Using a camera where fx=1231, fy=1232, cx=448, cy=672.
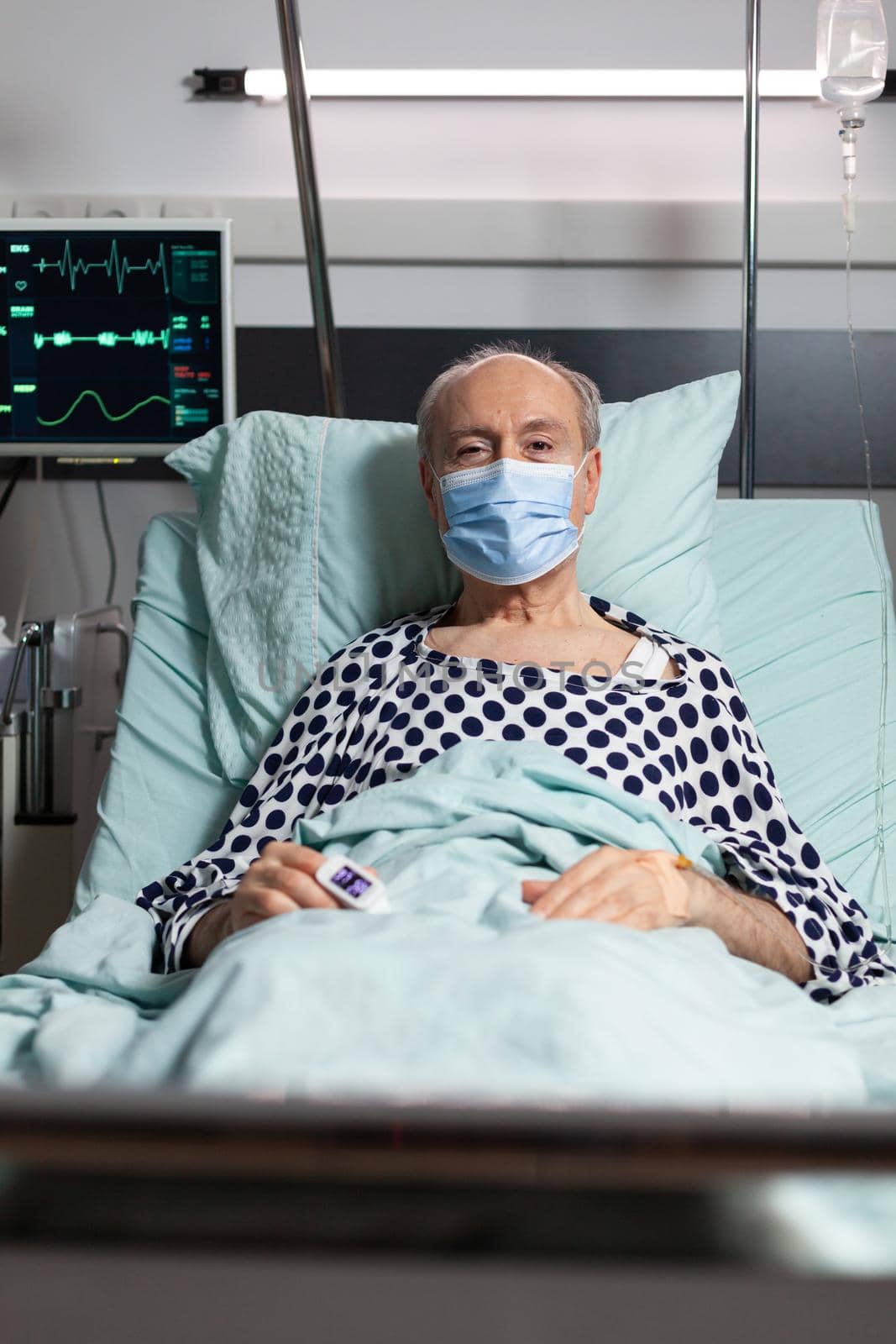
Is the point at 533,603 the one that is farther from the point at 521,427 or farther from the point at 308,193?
the point at 308,193

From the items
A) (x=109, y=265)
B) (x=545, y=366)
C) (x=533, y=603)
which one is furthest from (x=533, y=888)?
(x=109, y=265)

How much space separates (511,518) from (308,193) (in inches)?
33.5

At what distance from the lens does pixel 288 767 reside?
1538 mm

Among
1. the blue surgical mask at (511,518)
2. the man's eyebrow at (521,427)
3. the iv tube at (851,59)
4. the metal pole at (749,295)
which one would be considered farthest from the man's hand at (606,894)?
the metal pole at (749,295)

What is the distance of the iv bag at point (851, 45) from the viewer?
195 cm

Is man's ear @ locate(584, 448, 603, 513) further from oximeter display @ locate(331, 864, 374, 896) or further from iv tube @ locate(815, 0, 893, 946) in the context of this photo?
oximeter display @ locate(331, 864, 374, 896)

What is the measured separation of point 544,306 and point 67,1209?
262cm

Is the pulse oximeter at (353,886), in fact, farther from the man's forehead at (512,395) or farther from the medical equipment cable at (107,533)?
the medical equipment cable at (107,533)

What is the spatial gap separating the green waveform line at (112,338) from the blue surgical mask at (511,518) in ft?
3.12

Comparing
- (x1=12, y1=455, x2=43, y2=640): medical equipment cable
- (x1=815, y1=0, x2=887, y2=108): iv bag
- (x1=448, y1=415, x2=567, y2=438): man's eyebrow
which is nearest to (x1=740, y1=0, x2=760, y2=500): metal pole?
(x1=815, y1=0, x2=887, y2=108): iv bag

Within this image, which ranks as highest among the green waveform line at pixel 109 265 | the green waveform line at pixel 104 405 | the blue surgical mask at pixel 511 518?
the green waveform line at pixel 109 265

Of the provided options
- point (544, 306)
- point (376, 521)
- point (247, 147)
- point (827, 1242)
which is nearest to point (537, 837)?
point (376, 521)

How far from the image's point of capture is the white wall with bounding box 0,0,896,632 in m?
2.64

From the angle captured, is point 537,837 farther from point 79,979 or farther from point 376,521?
point 376,521
